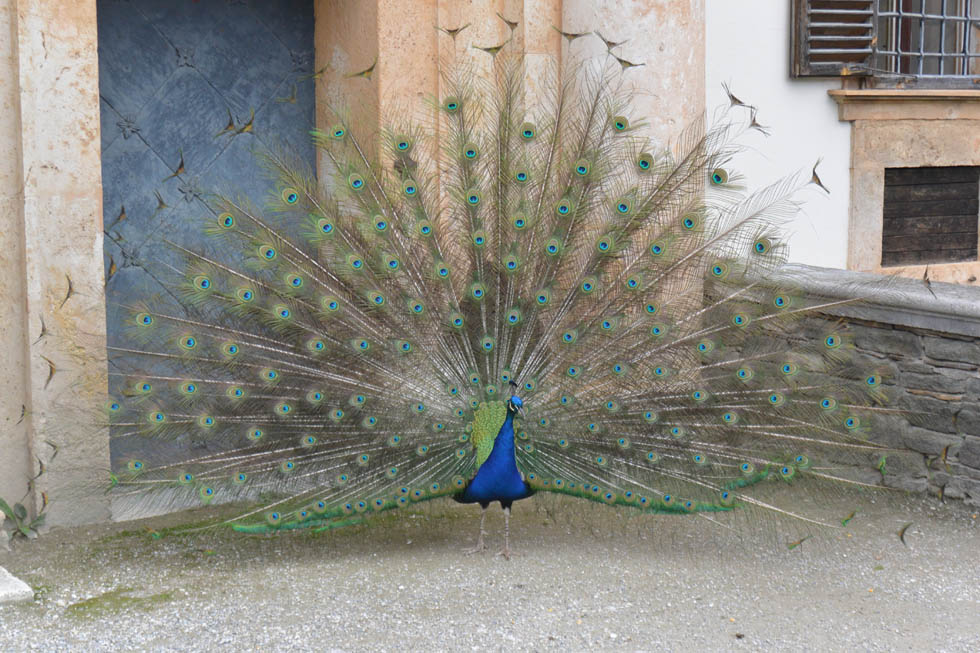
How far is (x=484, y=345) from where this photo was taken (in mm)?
4531

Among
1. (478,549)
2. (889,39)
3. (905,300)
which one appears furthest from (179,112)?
(889,39)

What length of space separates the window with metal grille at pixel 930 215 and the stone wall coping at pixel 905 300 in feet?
7.46

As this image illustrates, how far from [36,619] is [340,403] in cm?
131

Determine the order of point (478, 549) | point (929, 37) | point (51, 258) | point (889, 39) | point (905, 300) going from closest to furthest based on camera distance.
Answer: point (478, 549), point (51, 258), point (905, 300), point (889, 39), point (929, 37)

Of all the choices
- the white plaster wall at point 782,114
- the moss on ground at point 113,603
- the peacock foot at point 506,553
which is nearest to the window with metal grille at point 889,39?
the white plaster wall at point 782,114

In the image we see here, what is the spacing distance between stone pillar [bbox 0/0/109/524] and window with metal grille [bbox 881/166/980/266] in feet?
17.0

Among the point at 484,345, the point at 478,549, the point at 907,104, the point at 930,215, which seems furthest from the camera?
the point at 930,215

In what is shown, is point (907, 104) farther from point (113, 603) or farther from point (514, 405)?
point (113, 603)

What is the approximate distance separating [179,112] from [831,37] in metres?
3.95

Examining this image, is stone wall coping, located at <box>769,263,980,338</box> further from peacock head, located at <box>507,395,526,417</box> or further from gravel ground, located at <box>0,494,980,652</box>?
peacock head, located at <box>507,395,526,417</box>

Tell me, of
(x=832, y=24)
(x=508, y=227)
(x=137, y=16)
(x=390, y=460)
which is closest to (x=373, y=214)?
(x=508, y=227)

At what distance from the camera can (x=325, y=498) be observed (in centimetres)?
427

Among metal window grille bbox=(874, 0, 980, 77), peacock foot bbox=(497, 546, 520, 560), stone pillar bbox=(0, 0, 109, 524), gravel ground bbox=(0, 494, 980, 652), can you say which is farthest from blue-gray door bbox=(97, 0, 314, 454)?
metal window grille bbox=(874, 0, 980, 77)

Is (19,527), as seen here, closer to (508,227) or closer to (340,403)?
(340,403)
